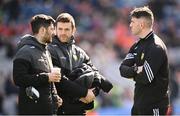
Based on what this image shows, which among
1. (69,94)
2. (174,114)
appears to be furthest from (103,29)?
(69,94)

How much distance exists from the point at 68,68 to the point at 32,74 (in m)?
0.71

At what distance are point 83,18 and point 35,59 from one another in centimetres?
1003

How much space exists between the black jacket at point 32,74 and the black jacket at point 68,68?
15.0 inches

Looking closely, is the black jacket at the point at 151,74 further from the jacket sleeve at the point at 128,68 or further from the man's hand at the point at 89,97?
the man's hand at the point at 89,97

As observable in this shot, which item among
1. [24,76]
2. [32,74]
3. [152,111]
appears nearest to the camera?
[24,76]

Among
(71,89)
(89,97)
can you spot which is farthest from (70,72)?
(89,97)

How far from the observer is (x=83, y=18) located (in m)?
17.0

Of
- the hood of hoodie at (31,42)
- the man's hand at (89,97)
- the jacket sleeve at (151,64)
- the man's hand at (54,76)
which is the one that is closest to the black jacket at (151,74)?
the jacket sleeve at (151,64)

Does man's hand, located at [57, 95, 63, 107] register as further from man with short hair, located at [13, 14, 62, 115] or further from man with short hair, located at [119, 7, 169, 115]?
man with short hair, located at [119, 7, 169, 115]

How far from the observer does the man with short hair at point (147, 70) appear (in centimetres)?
738

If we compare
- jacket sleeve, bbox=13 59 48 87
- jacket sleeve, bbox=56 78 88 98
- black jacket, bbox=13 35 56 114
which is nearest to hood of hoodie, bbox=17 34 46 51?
black jacket, bbox=13 35 56 114

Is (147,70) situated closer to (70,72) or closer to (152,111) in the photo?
(152,111)

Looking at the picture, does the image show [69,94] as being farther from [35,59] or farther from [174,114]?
[174,114]

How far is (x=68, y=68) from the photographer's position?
7590mm
